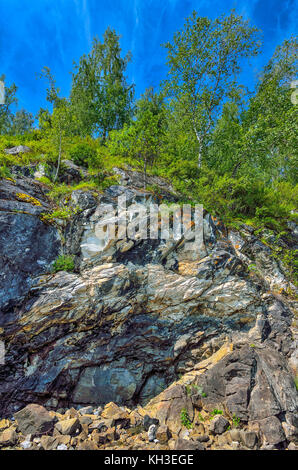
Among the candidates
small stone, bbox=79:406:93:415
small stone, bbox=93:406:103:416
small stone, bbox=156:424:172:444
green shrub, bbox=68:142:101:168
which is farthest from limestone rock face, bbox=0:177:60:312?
small stone, bbox=156:424:172:444

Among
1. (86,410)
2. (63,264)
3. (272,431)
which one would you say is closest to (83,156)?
(63,264)

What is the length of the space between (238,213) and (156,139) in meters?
6.42

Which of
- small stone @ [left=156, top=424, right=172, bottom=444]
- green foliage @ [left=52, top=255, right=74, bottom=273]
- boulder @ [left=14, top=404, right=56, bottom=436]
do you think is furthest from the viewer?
green foliage @ [left=52, top=255, right=74, bottom=273]

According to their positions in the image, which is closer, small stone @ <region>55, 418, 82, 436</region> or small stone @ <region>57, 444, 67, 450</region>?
small stone @ <region>57, 444, 67, 450</region>

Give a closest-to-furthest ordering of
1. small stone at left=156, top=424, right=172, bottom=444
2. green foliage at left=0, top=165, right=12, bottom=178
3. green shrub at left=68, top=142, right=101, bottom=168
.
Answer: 1. small stone at left=156, top=424, right=172, bottom=444
2. green foliage at left=0, top=165, right=12, bottom=178
3. green shrub at left=68, top=142, right=101, bottom=168

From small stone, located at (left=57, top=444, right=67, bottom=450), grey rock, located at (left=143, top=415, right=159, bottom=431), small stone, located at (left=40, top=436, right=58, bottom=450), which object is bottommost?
grey rock, located at (left=143, top=415, right=159, bottom=431)

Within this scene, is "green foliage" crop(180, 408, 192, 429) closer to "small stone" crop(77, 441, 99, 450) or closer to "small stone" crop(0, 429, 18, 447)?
"small stone" crop(77, 441, 99, 450)

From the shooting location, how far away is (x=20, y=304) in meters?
7.21

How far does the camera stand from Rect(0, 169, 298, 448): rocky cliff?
260 inches

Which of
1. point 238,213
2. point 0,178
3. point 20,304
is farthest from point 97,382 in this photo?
point 238,213

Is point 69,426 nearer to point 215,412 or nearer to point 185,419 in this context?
point 185,419

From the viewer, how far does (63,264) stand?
828 cm

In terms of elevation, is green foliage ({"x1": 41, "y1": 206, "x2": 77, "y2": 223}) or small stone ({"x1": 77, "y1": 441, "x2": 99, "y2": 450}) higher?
green foliage ({"x1": 41, "y1": 206, "x2": 77, "y2": 223})

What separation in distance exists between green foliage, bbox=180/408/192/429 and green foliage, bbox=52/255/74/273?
5.92 m
